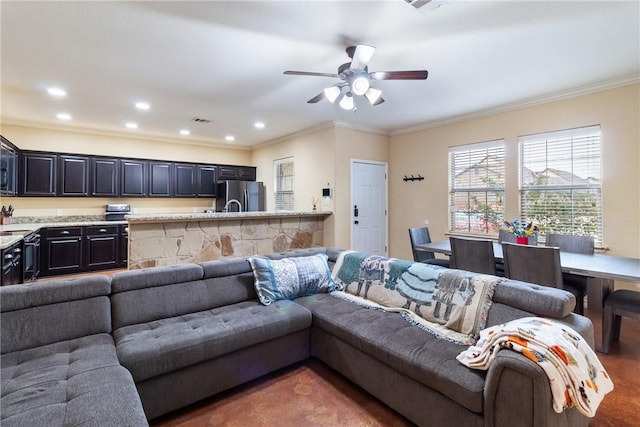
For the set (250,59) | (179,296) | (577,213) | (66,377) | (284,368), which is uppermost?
(250,59)

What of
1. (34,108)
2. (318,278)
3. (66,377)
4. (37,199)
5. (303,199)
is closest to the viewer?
(66,377)

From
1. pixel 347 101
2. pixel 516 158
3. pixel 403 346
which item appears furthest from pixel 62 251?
pixel 516 158

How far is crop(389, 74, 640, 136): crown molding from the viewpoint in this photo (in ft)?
11.5

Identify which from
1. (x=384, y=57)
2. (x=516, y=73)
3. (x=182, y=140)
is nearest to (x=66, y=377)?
(x=384, y=57)

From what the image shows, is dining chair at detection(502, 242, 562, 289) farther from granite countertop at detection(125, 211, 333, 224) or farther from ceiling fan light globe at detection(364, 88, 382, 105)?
granite countertop at detection(125, 211, 333, 224)

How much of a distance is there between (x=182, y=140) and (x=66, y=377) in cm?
600

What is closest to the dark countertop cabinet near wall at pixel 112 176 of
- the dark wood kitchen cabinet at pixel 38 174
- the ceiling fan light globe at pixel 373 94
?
the dark wood kitchen cabinet at pixel 38 174

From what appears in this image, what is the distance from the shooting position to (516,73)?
11.0 ft

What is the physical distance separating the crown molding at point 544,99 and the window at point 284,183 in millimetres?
2760

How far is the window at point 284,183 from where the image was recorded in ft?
21.8

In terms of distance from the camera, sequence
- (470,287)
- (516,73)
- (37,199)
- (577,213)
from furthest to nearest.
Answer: (37,199), (577,213), (516,73), (470,287)

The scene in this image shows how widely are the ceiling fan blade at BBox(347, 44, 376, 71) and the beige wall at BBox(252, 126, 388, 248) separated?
2589 mm

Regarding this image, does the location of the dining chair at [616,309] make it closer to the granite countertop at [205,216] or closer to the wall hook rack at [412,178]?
the wall hook rack at [412,178]

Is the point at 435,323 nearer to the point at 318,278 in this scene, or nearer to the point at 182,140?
the point at 318,278
